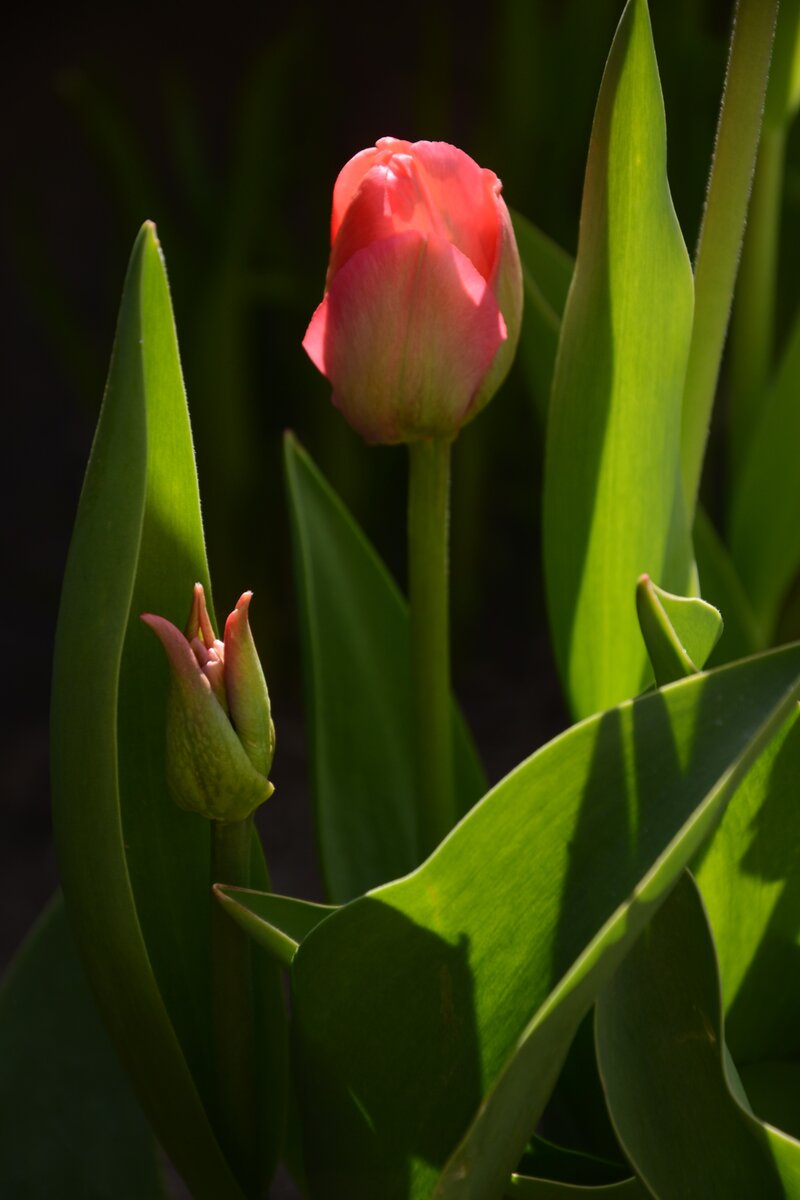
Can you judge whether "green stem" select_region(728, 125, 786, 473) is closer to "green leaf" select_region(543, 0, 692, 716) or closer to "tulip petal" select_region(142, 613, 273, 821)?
"green leaf" select_region(543, 0, 692, 716)

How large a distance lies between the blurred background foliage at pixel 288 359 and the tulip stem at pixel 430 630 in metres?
0.39

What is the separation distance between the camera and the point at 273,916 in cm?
28

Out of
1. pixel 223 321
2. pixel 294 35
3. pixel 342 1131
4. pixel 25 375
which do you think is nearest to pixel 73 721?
pixel 342 1131

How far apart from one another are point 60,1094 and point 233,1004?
11cm

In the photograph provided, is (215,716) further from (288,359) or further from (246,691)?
(288,359)

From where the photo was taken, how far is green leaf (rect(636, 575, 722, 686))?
254 mm

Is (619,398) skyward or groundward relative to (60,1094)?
skyward

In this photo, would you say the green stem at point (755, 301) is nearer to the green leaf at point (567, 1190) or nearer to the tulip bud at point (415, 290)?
the tulip bud at point (415, 290)

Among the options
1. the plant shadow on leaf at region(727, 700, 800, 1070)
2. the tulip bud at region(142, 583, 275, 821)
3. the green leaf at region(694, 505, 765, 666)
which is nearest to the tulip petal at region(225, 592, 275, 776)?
the tulip bud at region(142, 583, 275, 821)

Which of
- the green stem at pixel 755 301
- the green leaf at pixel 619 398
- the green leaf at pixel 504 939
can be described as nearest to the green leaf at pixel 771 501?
the green stem at pixel 755 301

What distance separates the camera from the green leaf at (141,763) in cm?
24

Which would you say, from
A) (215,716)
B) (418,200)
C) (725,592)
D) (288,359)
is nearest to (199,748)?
(215,716)

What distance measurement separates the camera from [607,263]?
0.29 metres

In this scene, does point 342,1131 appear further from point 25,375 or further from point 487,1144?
point 25,375
